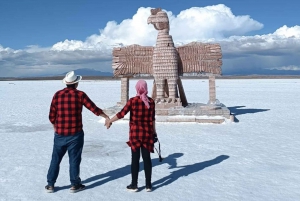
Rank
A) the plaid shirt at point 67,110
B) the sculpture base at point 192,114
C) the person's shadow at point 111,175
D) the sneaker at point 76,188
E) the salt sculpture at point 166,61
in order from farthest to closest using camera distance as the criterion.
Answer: the salt sculpture at point 166,61
the sculpture base at point 192,114
the person's shadow at point 111,175
the sneaker at point 76,188
the plaid shirt at point 67,110

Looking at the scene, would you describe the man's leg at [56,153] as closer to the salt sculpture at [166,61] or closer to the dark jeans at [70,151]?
the dark jeans at [70,151]

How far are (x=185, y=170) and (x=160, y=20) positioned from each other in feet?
22.5

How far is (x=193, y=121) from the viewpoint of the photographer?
10.7m

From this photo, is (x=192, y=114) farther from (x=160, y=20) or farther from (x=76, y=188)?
(x=76, y=188)

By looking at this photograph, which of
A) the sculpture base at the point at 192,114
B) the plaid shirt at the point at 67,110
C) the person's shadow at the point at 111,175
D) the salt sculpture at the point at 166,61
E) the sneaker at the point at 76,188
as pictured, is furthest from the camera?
the salt sculpture at the point at 166,61

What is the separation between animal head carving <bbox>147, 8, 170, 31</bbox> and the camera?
1138cm

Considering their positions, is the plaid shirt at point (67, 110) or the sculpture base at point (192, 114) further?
the sculpture base at point (192, 114)

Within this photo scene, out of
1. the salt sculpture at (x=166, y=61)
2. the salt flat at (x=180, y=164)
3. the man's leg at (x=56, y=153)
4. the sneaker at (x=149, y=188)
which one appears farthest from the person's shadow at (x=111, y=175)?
the salt sculpture at (x=166, y=61)

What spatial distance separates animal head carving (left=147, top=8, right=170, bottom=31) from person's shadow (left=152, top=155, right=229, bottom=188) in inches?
240

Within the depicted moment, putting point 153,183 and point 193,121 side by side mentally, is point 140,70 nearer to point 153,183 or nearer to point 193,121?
point 193,121

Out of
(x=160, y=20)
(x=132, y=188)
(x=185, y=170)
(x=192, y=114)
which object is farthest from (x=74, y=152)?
(x=160, y=20)

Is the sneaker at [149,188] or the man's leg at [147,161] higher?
the man's leg at [147,161]

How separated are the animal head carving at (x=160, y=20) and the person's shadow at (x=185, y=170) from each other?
6.10 metres

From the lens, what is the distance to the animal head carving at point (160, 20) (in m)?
11.4
